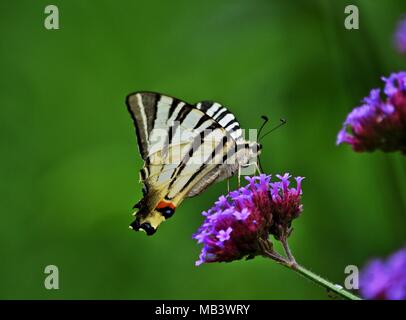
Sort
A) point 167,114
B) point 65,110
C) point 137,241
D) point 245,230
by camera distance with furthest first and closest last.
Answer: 1. point 65,110
2. point 137,241
3. point 167,114
4. point 245,230

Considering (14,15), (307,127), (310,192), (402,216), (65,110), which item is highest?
(14,15)

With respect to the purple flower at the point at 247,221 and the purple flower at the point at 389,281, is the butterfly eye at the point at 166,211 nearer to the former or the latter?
the purple flower at the point at 247,221

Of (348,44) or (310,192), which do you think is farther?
(310,192)

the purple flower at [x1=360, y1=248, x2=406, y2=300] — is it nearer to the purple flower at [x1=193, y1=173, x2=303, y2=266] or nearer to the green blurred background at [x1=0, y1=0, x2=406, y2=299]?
the purple flower at [x1=193, y1=173, x2=303, y2=266]

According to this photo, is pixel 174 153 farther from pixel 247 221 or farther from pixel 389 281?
pixel 389 281

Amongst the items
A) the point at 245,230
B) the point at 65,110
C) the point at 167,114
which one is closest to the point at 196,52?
the point at 167,114

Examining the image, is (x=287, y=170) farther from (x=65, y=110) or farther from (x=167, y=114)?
(x=65, y=110)

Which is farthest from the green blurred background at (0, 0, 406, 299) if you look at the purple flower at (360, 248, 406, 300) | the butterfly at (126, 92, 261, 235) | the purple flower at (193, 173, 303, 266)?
the purple flower at (360, 248, 406, 300)

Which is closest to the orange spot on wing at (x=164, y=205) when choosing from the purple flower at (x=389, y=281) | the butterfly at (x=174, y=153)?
the butterfly at (x=174, y=153)
